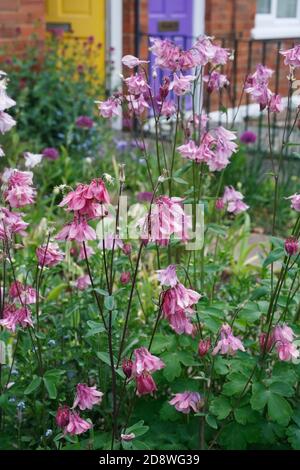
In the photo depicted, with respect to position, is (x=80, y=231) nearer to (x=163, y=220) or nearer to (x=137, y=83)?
(x=163, y=220)

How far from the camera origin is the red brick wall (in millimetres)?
5988

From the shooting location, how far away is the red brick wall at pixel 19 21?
236 inches

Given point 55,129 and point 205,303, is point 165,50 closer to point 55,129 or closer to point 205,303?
point 205,303

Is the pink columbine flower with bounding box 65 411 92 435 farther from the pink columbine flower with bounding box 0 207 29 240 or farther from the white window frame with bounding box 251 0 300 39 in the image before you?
the white window frame with bounding box 251 0 300 39

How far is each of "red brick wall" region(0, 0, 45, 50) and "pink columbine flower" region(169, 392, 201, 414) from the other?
454 cm

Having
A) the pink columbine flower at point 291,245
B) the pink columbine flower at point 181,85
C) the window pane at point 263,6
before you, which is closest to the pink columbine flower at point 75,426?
the pink columbine flower at point 291,245

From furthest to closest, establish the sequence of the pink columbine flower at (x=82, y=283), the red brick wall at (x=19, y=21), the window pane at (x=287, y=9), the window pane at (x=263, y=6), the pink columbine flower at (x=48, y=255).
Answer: the window pane at (x=287, y=9) → the window pane at (x=263, y=6) → the red brick wall at (x=19, y=21) → the pink columbine flower at (x=82, y=283) → the pink columbine flower at (x=48, y=255)

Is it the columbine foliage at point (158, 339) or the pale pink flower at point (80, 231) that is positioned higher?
the pale pink flower at point (80, 231)

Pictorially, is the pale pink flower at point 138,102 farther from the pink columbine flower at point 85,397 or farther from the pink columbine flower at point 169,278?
the pink columbine flower at point 85,397

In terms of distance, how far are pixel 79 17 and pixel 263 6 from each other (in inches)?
112

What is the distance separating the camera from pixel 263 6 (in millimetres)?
8883

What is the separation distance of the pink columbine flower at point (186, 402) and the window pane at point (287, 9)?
7868 mm

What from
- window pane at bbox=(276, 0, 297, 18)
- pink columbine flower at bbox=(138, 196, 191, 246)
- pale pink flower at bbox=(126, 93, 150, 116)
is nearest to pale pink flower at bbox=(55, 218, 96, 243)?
pink columbine flower at bbox=(138, 196, 191, 246)
